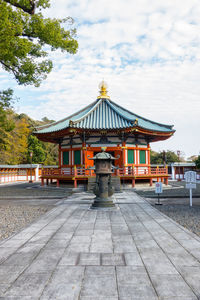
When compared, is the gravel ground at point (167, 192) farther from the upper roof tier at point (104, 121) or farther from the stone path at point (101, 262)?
the stone path at point (101, 262)

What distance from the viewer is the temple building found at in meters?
20.2

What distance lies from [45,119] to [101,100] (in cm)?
5576

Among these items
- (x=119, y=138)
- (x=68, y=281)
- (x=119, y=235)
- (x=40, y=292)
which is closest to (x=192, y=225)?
(x=119, y=235)

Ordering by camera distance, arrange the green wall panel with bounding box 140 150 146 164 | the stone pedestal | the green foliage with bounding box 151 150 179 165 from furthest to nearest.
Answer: the green foliage with bounding box 151 150 179 165
the green wall panel with bounding box 140 150 146 164
the stone pedestal

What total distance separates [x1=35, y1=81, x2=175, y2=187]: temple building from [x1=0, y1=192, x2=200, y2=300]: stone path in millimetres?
12978

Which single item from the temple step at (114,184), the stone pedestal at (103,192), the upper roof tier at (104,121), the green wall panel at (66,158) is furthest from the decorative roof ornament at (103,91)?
the stone pedestal at (103,192)

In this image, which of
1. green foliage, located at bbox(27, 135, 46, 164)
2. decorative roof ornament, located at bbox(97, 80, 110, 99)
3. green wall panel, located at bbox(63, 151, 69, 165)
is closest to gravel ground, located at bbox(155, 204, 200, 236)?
green wall panel, located at bbox(63, 151, 69, 165)

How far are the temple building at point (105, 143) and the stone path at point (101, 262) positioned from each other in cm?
1298

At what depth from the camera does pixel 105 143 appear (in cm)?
2172

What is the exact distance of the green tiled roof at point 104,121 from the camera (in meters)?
20.8

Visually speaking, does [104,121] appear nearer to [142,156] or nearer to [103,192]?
[142,156]

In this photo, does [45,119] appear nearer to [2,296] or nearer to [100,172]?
[100,172]

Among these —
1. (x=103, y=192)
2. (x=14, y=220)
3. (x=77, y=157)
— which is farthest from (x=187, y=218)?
(x=77, y=157)

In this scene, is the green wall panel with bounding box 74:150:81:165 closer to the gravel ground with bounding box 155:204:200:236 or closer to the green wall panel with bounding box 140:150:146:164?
the green wall panel with bounding box 140:150:146:164
